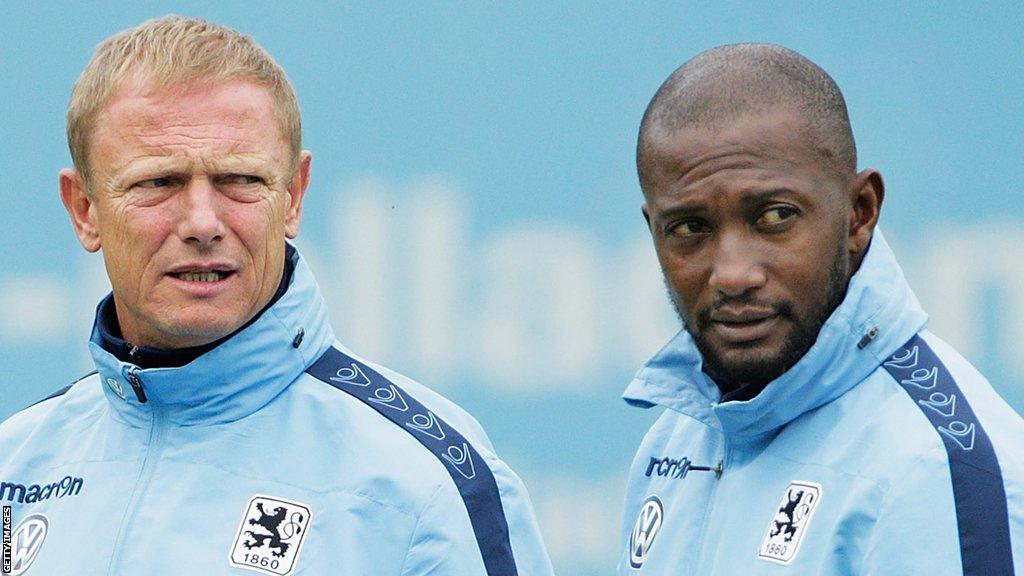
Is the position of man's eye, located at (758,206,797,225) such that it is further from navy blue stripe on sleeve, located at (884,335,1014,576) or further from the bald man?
navy blue stripe on sleeve, located at (884,335,1014,576)

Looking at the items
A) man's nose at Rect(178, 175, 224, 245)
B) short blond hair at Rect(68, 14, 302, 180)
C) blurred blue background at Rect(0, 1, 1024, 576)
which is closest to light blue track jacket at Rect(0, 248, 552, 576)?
man's nose at Rect(178, 175, 224, 245)

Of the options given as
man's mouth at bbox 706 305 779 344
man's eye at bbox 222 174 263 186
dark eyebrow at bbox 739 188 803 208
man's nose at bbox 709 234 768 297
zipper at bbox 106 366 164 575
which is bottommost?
zipper at bbox 106 366 164 575

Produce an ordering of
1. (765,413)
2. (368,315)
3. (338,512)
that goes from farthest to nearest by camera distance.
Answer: (368,315), (765,413), (338,512)

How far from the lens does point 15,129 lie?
150 inches

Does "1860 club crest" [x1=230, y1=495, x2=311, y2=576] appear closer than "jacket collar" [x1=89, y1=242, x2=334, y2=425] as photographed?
Yes

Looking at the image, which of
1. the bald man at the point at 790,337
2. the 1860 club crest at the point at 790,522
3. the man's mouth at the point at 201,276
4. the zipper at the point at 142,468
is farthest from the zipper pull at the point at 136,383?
the 1860 club crest at the point at 790,522

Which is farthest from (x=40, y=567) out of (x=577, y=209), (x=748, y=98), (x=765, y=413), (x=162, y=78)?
(x=577, y=209)

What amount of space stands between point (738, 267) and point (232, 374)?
25.6 inches

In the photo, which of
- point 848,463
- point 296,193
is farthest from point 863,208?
point 296,193

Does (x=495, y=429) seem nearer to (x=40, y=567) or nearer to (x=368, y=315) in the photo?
(x=368, y=315)

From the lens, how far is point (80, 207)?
2.21 meters

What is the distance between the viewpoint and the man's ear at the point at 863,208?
2.11m

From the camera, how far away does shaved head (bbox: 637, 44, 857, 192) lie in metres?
2.10

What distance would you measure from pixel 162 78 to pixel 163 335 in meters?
0.33
